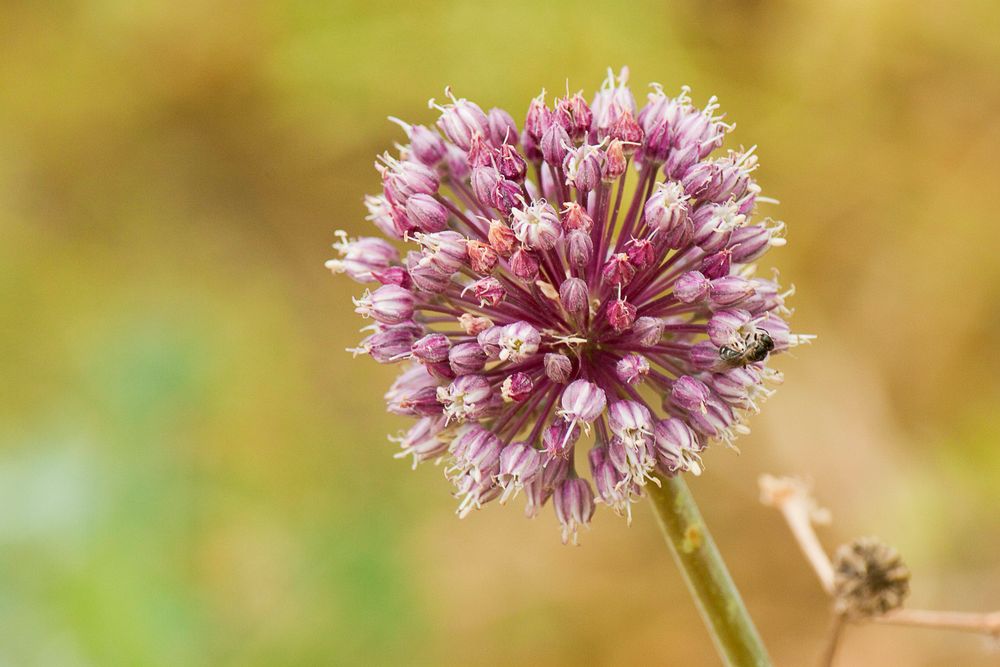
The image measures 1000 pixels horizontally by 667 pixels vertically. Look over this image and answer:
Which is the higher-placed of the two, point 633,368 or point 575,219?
point 575,219

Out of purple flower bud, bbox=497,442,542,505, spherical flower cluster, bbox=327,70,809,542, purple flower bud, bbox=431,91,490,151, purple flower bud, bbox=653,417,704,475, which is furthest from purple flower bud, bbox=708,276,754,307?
purple flower bud, bbox=431,91,490,151

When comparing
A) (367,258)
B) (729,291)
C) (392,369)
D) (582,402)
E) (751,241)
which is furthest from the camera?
(392,369)

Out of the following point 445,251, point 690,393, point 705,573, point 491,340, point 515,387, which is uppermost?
point 445,251

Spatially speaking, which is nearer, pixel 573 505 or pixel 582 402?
pixel 582 402

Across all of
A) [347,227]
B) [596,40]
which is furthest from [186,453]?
[596,40]

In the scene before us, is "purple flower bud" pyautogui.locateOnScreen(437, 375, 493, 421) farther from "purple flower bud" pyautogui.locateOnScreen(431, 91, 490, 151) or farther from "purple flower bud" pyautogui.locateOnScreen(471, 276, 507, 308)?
"purple flower bud" pyautogui.locateOnScreen(431, 91, 490, 151)

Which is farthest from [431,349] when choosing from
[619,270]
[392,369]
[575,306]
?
[392,369]

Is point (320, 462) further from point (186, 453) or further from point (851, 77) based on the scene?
point (851, 77)

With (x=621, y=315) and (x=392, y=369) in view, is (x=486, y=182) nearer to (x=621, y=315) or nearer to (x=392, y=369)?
(x=621, y=315)

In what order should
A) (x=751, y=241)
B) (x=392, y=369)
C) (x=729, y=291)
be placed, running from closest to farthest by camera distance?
(x=729, y=291) < (x=751, y=241) < (x=392, y=369)
